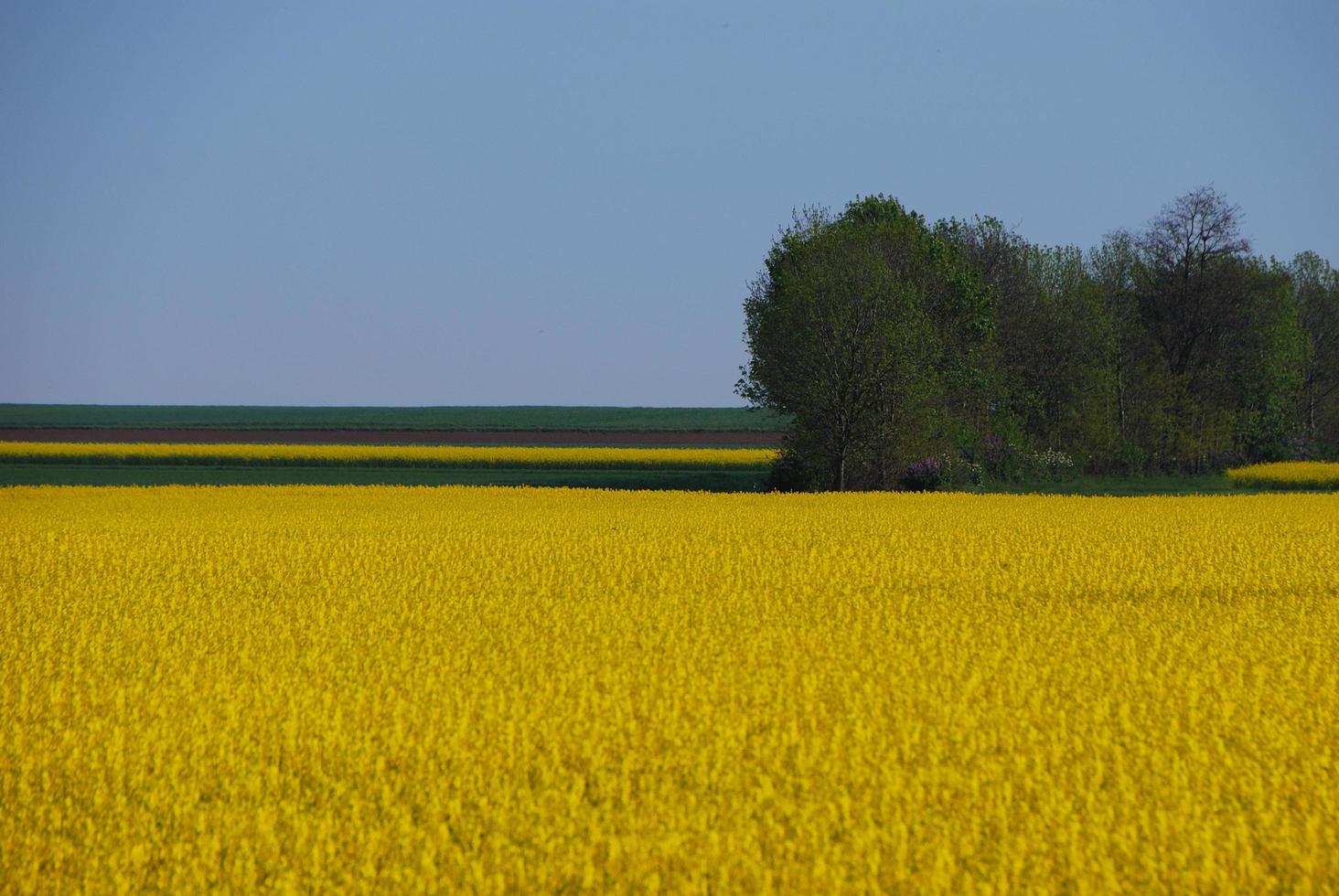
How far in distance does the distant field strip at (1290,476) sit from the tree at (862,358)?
16332mm

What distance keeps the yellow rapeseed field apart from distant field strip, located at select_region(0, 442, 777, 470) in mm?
47183

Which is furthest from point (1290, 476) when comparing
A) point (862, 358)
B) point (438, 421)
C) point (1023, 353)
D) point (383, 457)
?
point (438, 421)

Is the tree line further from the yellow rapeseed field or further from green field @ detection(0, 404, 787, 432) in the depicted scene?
green field @ detection(0, 404, 787, 432)

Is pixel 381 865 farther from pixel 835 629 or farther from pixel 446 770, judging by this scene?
pixel 835 629

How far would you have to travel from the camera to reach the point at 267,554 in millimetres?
21672

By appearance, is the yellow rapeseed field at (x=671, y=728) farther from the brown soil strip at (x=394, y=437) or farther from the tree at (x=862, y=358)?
the brown soil strip at (x=394, y=437)

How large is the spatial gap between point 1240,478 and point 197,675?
2149 inches

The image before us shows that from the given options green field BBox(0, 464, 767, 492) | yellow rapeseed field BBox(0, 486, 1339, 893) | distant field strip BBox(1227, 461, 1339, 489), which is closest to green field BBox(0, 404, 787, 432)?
green field BBox(0, 464, 767, 492)

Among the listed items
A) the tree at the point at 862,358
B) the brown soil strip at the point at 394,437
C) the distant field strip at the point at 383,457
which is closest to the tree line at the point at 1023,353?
the tree at the point at 862,358

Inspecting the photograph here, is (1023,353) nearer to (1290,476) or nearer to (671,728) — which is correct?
(1290,476)

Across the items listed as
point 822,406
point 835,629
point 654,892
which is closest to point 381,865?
point 654,892

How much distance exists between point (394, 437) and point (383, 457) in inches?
1187

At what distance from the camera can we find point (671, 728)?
943 centimetres

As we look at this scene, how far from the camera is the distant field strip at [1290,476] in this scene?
2203 inches
